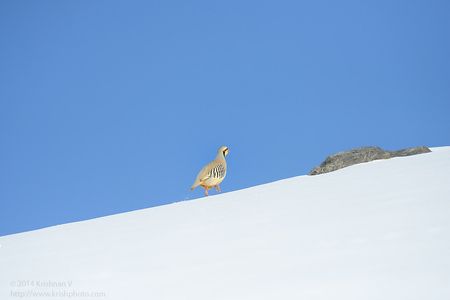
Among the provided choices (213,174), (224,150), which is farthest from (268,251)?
(224,150)

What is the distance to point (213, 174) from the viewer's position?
28.1 feet

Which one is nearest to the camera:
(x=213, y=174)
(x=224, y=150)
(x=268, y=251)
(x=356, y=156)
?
(x=268, y=251)

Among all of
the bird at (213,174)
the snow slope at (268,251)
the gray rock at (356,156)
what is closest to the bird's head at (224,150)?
the bird at (213,174)

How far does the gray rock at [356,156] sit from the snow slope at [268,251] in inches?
114

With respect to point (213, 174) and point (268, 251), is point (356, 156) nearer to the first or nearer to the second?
point (213, 174)

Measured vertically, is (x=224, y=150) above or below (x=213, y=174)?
above

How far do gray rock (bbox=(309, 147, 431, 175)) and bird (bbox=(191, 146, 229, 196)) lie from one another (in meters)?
1.60

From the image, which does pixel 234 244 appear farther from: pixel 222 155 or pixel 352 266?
pixel 222 155

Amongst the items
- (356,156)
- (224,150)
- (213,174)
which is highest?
(224,150)

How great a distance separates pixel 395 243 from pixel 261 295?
84 centimetres

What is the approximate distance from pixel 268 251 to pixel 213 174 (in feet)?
18.6

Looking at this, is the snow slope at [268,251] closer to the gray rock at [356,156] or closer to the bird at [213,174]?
the gray rock at [356,156]

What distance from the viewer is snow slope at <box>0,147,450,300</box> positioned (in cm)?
225

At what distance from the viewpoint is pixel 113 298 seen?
8.09ft
